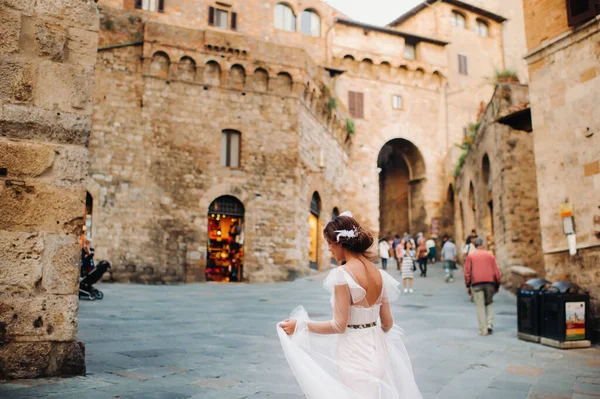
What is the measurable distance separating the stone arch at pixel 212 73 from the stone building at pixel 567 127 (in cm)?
1219

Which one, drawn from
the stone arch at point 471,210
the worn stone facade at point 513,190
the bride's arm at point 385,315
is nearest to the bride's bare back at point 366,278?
the bride's arm at point 385,315

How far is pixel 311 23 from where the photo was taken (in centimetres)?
2623

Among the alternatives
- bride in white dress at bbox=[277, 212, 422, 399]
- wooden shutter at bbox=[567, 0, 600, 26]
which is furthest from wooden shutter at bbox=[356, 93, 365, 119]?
bride in white dress at bbox=[277, 212, 422, 399]

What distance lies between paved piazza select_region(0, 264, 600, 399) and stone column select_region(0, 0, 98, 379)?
0.34 metres

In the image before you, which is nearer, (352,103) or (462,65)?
(352,103)

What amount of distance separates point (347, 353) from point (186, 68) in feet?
57.5

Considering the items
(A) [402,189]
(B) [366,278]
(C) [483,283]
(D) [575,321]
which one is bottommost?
(D) [575,321]

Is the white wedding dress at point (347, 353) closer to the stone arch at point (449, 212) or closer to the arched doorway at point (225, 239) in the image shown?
the arched doorway at point (225, 239)

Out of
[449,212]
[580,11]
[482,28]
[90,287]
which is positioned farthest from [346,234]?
[482,28]

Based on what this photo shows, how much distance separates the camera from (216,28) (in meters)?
22.6

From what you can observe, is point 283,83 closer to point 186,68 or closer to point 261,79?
point 261,79

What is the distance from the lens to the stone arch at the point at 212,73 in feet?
62.0

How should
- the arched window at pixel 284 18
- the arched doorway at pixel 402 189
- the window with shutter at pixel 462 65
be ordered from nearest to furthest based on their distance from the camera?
the arched window at pixel 284 18
the arched doorway at pixel 402 189
the window with shutter at pixel 462 65

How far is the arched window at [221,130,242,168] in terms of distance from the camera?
18.9 meters
